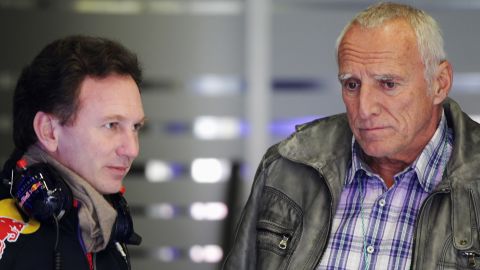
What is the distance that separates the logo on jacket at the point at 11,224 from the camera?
2713mm

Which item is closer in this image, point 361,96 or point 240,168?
point 361,96

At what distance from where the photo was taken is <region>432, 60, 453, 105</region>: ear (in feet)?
10.3

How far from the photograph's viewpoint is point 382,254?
9.89ft

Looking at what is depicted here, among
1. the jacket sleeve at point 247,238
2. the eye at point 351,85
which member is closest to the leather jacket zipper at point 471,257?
the eye at point 351,85

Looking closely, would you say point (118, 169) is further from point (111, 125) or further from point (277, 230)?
point (277, 230)

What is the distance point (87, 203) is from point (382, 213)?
97 cm

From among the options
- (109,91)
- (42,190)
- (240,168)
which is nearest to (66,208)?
(42,190)

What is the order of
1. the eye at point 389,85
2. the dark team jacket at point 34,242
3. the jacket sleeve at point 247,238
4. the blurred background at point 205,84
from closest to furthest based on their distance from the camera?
the dark team jacket at point 34,242 → the eye at point 389,85 → the jacket sleeve at point 247,238 → the blurred background at point 205,84

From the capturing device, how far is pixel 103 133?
9.67 feet

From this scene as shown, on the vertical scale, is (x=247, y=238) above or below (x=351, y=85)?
below

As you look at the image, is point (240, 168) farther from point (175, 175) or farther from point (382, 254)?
point (382, 254)

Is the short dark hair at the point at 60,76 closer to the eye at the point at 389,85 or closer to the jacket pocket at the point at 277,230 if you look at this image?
the jacket pocket at the point at 277,230

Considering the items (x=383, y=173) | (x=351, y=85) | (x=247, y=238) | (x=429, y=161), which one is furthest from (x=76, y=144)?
(x=429, y=161)

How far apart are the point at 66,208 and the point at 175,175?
130 inches
